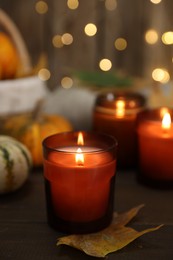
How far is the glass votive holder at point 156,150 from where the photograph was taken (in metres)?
0.90

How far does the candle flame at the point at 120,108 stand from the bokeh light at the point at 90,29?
2.91 ft

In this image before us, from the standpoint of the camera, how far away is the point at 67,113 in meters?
1.22

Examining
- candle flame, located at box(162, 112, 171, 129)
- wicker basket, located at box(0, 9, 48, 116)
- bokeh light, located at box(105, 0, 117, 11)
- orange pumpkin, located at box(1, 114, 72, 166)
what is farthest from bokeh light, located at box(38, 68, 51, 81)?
candle flame, located at box(162, 112, 171, 129)

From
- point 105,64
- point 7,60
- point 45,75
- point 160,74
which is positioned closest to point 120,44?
point 105,64

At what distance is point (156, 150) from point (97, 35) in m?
1.02

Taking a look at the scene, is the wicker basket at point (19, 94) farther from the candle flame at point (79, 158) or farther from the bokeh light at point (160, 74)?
the bokeh light at point (160, 74)

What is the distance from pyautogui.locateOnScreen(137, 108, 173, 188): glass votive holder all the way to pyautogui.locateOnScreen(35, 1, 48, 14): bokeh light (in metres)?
0.99

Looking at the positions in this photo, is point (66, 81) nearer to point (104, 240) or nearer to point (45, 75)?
point (45, 75)

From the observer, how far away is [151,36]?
1850 millimetres

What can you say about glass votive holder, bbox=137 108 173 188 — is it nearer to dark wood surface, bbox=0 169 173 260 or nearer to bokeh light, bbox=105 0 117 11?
dark wood surface, bbox=0 169 173 260

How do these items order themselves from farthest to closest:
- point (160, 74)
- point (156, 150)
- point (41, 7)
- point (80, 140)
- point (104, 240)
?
point (160, 74) < point (41, 7) < point (156, 150) < point (80, 140) < point (104, 240)

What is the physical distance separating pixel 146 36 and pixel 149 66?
0.40ft

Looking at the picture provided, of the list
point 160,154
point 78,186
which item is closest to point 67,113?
point 160,154

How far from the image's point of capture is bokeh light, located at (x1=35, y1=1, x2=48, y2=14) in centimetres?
178
